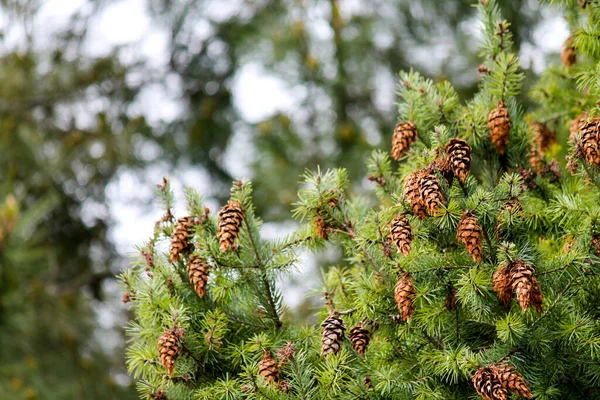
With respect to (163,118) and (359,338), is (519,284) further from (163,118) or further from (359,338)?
(163,118)

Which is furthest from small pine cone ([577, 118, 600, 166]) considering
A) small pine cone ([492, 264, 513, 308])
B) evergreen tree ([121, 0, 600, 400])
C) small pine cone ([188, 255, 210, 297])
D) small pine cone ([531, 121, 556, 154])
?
small pine cone ([188, 255, 210, 297])

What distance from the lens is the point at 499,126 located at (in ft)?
6.47

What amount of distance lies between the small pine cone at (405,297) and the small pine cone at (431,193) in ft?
0.65

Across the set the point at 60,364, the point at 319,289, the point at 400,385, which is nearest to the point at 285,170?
the point at 60,364

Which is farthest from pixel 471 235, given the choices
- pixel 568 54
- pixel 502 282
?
pixel 568 54

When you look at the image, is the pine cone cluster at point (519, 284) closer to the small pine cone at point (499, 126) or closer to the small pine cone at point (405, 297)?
the small pine cone at point (405, 297)

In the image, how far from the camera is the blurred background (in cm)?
653

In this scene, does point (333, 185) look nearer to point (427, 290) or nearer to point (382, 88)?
point (427, 290)

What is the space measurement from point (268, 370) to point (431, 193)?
2.07 feet

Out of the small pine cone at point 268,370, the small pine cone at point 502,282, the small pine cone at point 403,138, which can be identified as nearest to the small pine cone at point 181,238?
the small pine cone at point 268,370

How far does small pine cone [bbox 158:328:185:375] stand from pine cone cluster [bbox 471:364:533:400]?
77 centimetres

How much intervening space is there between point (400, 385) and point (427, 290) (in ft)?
0.86

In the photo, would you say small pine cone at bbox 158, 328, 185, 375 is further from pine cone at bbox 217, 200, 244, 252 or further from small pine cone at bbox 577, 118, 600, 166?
small pine cone at bbox 577, 118, 600, 166

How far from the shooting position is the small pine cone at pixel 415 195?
1.74 m
